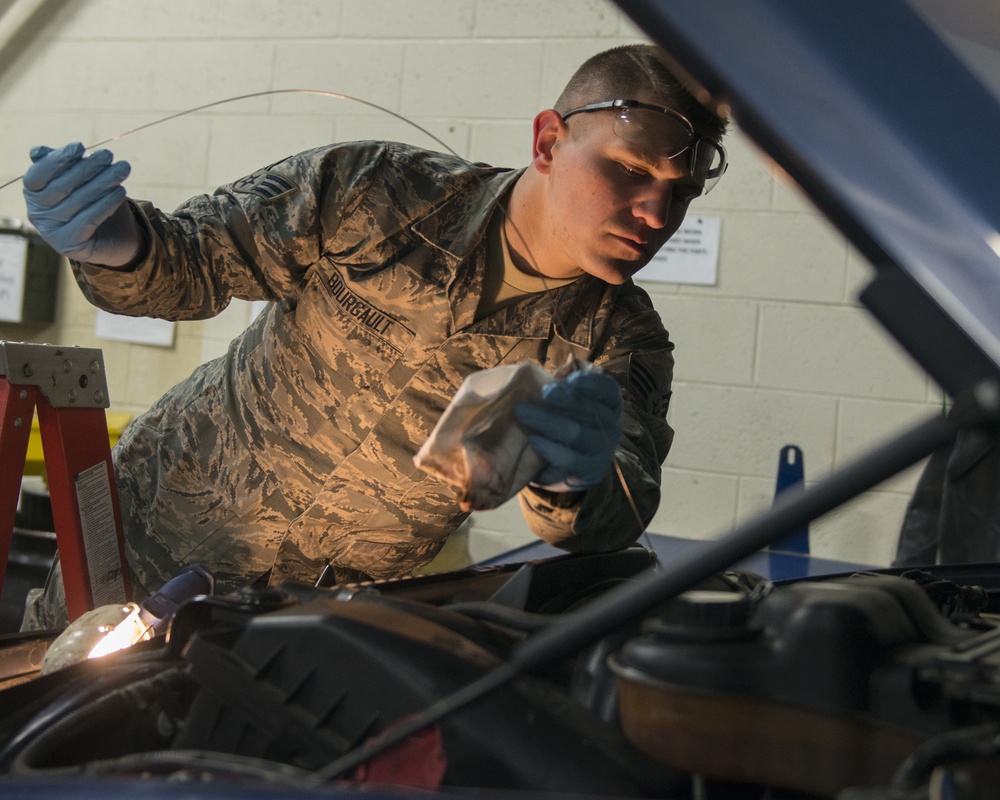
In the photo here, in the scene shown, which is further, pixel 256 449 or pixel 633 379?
pixel 256 449

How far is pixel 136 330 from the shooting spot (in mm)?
3492

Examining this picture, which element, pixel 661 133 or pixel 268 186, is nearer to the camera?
pixel 661 133

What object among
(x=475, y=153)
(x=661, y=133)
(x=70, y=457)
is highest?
(x=475, y=153)

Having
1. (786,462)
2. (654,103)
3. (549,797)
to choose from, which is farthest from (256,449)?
(786,462)

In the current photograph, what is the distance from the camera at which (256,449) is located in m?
1.53

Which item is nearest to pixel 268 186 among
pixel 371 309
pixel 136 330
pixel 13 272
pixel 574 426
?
pixel 371 309

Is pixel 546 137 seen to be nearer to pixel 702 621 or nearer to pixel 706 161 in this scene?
pixel 706 161

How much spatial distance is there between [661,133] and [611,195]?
0.10 meters

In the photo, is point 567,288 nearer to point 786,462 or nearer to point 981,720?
point 981,720

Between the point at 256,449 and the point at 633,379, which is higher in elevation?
the point at 633,379

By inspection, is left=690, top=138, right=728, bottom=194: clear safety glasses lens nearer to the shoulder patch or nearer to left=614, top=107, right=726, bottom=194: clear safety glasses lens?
left=614, top=107, right=726, bottom=194: clear safety glasses lens

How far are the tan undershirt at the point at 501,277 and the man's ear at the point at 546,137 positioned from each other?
12cm

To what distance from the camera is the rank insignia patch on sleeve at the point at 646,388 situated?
1374 millimetres

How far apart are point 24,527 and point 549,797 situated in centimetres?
273
